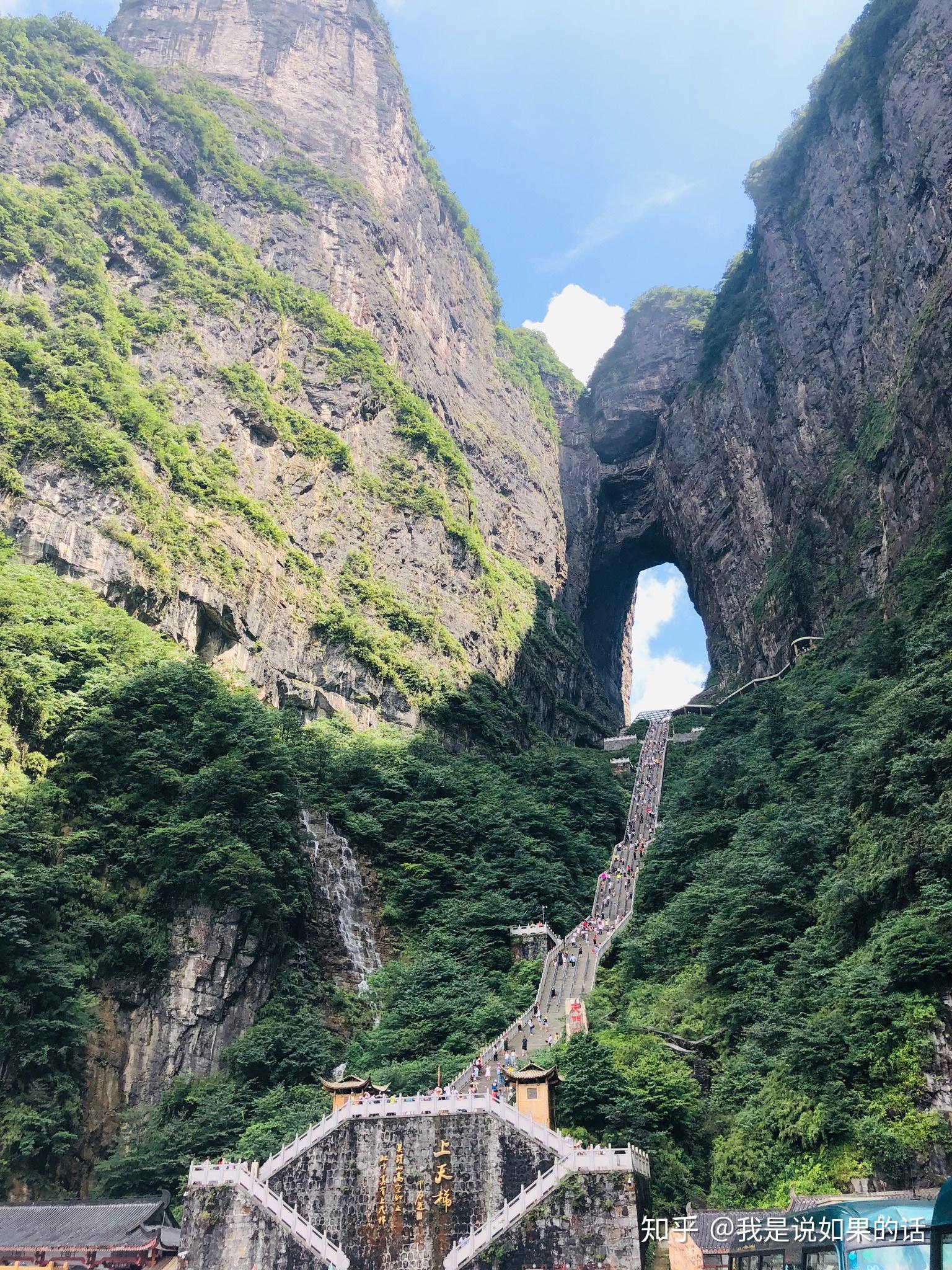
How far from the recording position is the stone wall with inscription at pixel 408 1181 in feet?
52.5

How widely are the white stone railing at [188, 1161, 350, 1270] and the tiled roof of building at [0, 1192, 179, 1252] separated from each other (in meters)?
1.71

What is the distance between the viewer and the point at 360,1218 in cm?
1630

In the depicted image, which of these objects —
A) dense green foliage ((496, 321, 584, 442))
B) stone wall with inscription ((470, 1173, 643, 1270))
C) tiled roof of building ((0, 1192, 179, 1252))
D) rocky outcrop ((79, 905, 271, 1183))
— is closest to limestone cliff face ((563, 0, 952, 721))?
dense green foliage ((496, 321, 584, 442))

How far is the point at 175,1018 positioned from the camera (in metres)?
24.1

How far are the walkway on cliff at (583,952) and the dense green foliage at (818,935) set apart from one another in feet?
3.65

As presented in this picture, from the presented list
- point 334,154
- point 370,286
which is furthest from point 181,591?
point 334,154

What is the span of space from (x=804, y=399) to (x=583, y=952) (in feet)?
115

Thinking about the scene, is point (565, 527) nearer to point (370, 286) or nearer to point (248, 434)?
point (370, 286)

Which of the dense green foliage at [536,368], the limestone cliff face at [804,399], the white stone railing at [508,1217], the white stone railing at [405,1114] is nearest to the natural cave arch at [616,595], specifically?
the limestone cliff face at [804,399]

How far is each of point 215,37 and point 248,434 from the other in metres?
39.3

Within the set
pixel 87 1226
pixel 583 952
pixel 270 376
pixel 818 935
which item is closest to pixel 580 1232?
pixel 818 935

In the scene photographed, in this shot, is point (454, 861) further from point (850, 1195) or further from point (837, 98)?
point (837, 98)

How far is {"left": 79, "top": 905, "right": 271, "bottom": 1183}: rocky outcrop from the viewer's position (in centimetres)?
2267

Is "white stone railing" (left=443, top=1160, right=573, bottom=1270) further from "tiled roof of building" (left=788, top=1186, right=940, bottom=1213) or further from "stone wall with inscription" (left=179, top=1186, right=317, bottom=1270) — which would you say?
"tiled roof of building" (left=788, top=1186, right=940, bottom=1213)
